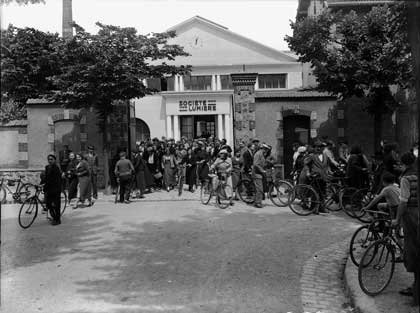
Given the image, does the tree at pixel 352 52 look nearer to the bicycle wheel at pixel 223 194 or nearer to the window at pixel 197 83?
the bicycle wheel at pixel 223 194

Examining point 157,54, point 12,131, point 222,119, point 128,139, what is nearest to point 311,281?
point 157,54

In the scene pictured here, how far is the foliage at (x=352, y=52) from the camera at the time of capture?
14133 millimetres

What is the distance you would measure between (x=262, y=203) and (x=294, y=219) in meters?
2.20

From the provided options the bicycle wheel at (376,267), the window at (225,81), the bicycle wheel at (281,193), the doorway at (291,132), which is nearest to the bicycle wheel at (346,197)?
the bicycle wheel at (281,193)

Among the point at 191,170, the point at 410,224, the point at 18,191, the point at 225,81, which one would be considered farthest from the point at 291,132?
the point at 225,81

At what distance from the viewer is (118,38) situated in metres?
14.4

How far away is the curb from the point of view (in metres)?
4.97

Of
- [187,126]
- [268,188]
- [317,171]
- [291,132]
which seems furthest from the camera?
[187,126]

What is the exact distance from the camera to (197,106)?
27531mm

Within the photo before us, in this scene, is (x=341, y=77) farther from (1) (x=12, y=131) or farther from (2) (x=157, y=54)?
(1) (x=12, y=131)

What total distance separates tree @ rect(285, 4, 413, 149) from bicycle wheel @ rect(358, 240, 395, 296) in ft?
31.2

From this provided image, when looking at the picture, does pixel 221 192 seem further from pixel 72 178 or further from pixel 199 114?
pixel 199 114

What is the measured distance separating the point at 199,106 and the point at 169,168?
12.5 metres

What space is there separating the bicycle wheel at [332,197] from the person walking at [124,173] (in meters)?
5.66
